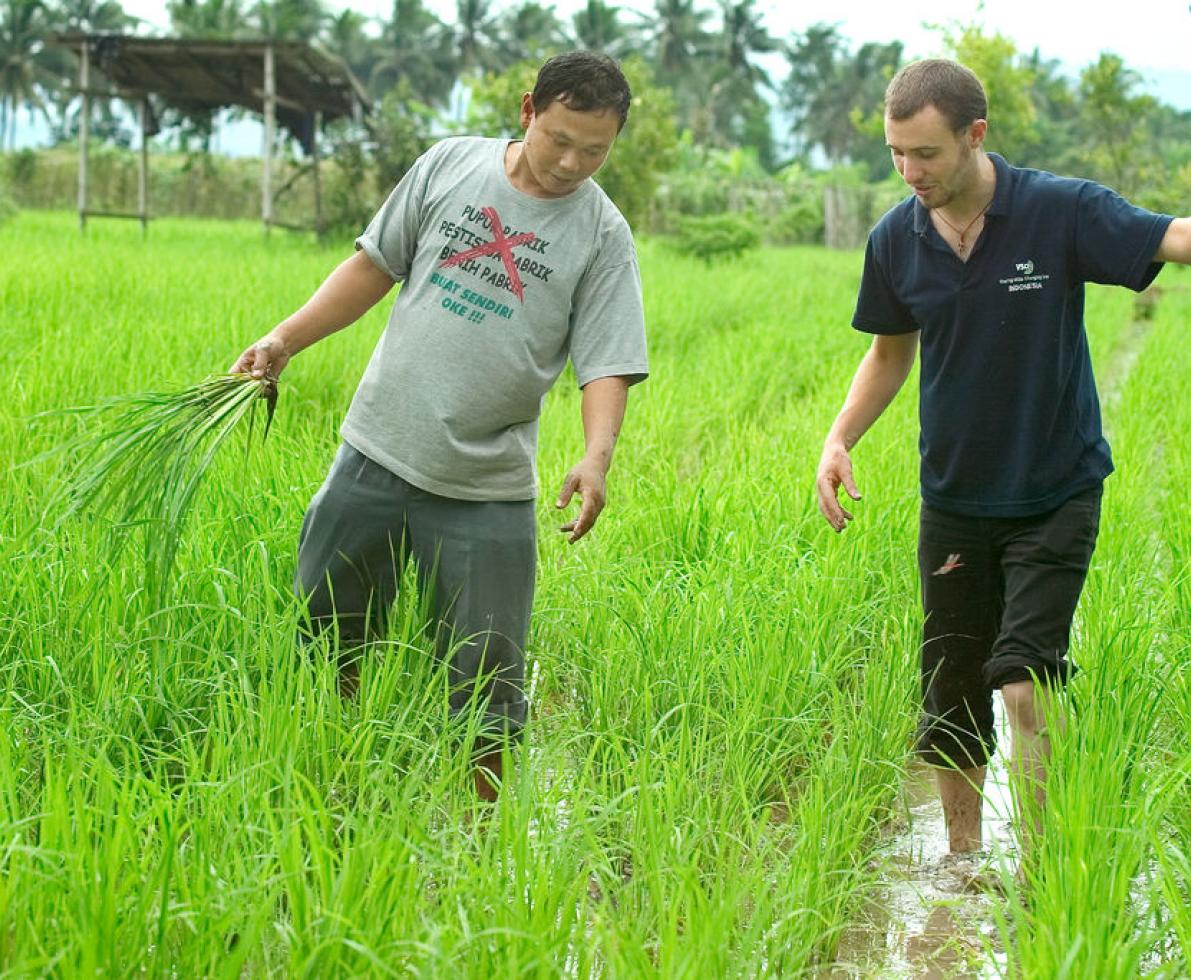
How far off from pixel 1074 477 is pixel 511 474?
3.26 feet

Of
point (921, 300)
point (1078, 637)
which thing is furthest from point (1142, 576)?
point (921, 300)

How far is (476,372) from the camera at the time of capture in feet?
8.49

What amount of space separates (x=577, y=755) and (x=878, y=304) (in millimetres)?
1089

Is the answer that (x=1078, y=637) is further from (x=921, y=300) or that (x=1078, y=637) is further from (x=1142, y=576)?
(x=921, y=300)

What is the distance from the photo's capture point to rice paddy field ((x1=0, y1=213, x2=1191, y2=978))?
183cm

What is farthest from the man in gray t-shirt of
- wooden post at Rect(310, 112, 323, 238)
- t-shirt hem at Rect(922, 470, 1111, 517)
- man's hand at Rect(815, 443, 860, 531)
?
wooden post at Rect(310, 112, 323, 238)

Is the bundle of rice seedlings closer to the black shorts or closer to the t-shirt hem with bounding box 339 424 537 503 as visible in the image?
the t-shirt hem with bounding box 339 424 537 503

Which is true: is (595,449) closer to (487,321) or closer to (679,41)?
(487,321)

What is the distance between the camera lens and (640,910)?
2336mm

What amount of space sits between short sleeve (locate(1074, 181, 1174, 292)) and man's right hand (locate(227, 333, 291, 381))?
1.42 meters

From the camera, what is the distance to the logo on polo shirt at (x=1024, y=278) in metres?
2.53

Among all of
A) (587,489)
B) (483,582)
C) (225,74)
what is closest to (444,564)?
(483,582)

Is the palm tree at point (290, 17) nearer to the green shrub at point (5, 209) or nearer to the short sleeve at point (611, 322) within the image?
the green shrub at point (5, 209)

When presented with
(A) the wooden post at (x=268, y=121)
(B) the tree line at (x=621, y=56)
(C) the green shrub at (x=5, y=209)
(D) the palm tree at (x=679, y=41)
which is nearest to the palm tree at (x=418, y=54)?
(B) the tree line at (x=621, y=56)
